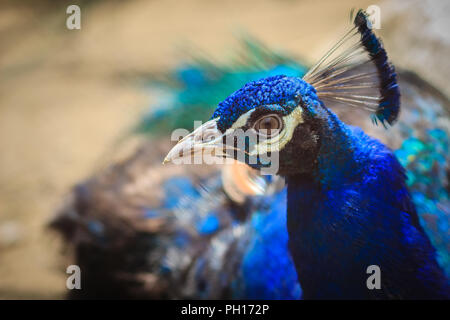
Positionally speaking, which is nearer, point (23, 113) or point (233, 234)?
point (233, 234)

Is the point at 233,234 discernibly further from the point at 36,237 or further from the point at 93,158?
the point at 93,158

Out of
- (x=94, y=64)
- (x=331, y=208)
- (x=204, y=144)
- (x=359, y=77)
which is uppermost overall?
(x=94, y=64)

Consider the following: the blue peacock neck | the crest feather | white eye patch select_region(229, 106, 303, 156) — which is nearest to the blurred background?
the crest feather

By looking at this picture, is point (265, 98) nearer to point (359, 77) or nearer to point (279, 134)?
point (279, 134)

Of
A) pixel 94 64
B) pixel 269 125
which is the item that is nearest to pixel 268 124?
pixel 269 125

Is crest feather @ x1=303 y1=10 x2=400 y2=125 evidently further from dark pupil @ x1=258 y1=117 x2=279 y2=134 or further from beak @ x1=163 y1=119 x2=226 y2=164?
beak @ x1=163 y1=119 x2=226 y2=164

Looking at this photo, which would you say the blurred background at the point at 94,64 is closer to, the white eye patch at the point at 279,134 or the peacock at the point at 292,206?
the peacock at the point at 292,206

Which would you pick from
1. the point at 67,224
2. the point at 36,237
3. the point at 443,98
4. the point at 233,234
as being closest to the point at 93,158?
the point at 36,237
